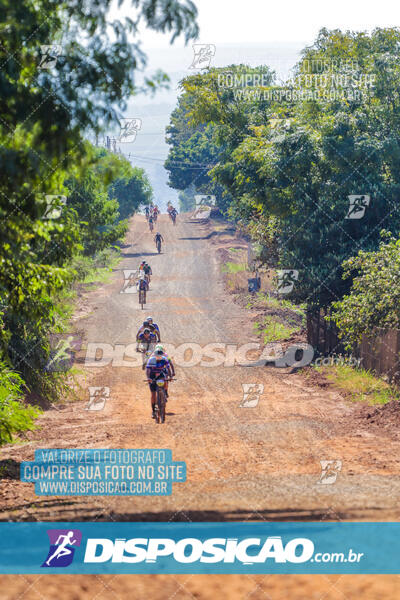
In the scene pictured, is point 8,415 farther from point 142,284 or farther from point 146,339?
point 142,284

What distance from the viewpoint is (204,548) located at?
886 centimetres

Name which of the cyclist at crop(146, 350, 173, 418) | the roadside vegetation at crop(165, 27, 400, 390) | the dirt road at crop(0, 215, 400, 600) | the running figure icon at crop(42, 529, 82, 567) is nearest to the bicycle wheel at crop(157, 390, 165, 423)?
the dirt road at crop(0, 215, 400, 600)

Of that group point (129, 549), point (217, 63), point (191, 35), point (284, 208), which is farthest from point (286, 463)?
point (217, 63)

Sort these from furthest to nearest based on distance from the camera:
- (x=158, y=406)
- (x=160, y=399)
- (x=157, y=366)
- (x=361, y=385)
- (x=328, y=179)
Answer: (x=328, y=179) → (x=361, y=385) → (x=158, y=406) → (x=160, y=399) → (x=157, y=366)

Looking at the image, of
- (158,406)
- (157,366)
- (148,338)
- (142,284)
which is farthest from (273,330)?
(157,366)

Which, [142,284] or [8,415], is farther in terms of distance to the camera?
[142,284]

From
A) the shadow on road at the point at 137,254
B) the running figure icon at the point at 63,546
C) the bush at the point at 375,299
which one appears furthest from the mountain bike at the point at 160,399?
the shadow on road at the point at 137,254

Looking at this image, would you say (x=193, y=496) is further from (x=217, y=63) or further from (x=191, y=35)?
(x=217, y=63)

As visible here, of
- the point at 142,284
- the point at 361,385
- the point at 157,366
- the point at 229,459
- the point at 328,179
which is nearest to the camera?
the point at 229,459

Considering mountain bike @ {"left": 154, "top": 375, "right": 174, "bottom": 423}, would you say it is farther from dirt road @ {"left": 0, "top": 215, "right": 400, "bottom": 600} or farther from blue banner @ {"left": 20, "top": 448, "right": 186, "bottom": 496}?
blue banner @ {"left": 20, "top": 448, "right": 186, "bottom": 496}

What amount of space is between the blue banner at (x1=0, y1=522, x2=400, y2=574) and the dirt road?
24 cm

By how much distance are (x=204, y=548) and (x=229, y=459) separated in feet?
17.8

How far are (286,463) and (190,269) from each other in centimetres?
4275

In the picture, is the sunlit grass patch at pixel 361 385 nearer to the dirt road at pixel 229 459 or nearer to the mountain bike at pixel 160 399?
the dirt road at pixel 229 459
